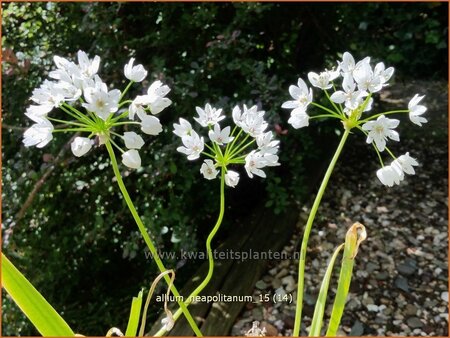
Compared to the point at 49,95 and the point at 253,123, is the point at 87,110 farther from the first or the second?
the point at 253,123

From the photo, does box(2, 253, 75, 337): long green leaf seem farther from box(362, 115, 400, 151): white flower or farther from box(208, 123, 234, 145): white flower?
box(362, 115, 400, 151): white flower

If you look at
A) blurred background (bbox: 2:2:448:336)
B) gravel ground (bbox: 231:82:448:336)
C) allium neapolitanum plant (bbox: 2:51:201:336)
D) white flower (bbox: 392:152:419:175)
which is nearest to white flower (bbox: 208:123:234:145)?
allium neapolitanum plant (bbox: 2:51:201:336)

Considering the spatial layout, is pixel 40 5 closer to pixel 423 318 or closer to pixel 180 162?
pixel 180 162

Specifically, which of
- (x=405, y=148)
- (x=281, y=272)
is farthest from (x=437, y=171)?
(x=281, y=272)

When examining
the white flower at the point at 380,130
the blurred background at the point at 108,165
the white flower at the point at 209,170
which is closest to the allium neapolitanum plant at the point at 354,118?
the white flower at the point at 380,130

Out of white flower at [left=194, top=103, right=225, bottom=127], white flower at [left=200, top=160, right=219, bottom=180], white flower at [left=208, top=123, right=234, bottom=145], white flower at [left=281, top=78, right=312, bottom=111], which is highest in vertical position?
white flower at [left=281, top=78, right=312, bottom=111]
